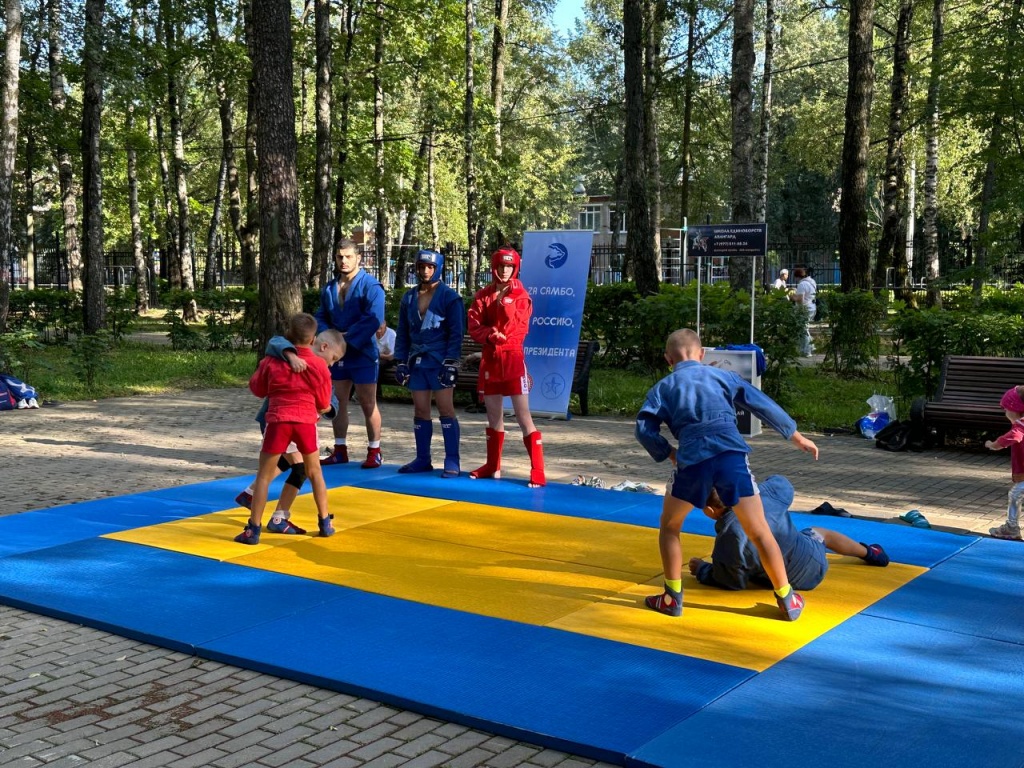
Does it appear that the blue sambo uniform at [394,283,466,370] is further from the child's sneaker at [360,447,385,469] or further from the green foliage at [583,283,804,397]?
the green foliage at [583,283,804,397]

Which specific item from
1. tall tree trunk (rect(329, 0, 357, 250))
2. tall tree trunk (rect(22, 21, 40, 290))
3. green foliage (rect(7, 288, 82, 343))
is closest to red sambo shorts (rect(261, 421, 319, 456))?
green foliage (rect(7, 288, 82, 343))

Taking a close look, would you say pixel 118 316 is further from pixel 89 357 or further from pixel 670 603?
pixel 670 603

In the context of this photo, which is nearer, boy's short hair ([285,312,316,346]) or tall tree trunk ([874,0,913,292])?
boy's short hair ([285,312,316,346])

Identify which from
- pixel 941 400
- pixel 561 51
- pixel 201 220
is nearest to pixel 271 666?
pixel 941 400

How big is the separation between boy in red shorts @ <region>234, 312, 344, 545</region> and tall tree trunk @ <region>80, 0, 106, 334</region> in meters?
17.0

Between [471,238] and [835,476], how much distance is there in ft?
73.5

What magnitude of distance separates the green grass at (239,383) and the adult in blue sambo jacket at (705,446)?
7551 millimetres

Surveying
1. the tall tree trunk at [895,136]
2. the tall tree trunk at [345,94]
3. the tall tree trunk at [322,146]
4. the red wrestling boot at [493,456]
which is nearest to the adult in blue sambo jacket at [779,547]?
the red wrestling boot at [493,456]

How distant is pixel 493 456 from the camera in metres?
9.48

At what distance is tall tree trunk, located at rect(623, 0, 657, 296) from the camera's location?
1850 centimetres

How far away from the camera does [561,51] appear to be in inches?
2072

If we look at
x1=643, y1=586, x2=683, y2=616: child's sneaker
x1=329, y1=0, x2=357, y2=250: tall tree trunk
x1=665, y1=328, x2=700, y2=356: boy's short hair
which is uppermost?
x1=329, y1=0, x2=357, y2=250: tall tree trunk

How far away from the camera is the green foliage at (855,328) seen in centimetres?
1495

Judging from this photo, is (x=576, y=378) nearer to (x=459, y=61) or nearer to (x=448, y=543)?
(x=448, y=543)
